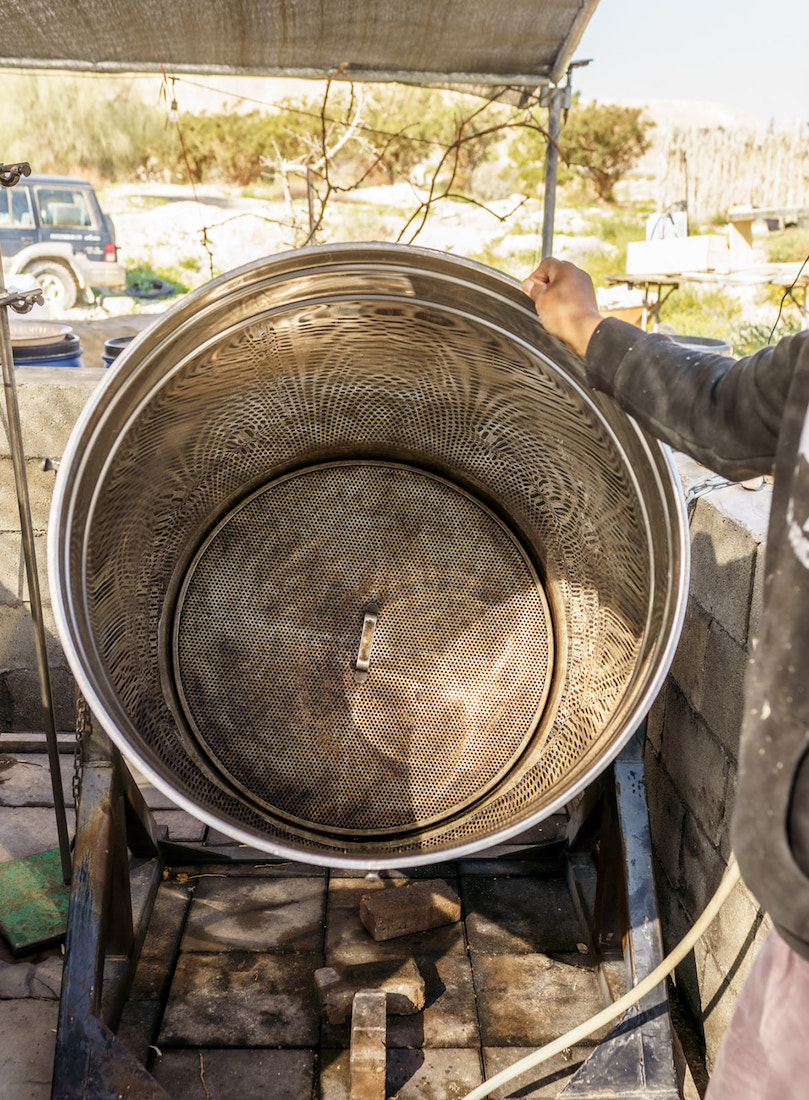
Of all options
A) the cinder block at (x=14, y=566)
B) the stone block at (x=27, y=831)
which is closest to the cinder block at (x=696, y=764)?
the stone block at (x=27, y=831)

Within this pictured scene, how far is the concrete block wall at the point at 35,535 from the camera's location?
9.95 ft

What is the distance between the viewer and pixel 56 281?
14.6 meters

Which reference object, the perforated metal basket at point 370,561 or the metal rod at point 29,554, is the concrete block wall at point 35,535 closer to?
the metal rod at point 29,554

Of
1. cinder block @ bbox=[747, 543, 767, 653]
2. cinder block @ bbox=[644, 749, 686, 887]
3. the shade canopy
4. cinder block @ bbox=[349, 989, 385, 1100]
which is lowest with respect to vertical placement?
cinder block @ bbox=[349, 989, 385, 1100]

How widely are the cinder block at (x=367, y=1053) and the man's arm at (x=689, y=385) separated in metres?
1.37

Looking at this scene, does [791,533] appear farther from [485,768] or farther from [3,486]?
[3,486]

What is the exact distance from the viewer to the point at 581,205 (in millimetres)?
22203

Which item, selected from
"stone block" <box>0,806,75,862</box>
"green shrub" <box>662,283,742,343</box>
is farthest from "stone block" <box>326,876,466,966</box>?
"green shrub" <box>662,283,742,343</box>

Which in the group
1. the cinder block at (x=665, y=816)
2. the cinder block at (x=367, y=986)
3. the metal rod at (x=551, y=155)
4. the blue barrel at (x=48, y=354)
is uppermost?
the metal rod at (x=551, y=155)

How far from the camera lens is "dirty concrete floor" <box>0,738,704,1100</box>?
196cm

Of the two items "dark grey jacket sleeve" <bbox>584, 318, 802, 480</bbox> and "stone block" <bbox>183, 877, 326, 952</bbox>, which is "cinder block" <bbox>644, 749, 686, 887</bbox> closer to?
"stone block" <bbox>183, 877, 326, 952</bbox>

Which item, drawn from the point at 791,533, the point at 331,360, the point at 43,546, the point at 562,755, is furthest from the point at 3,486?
the point at 791,533

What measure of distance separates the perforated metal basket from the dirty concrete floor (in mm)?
401

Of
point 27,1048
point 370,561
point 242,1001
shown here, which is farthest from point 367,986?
point 370,561
